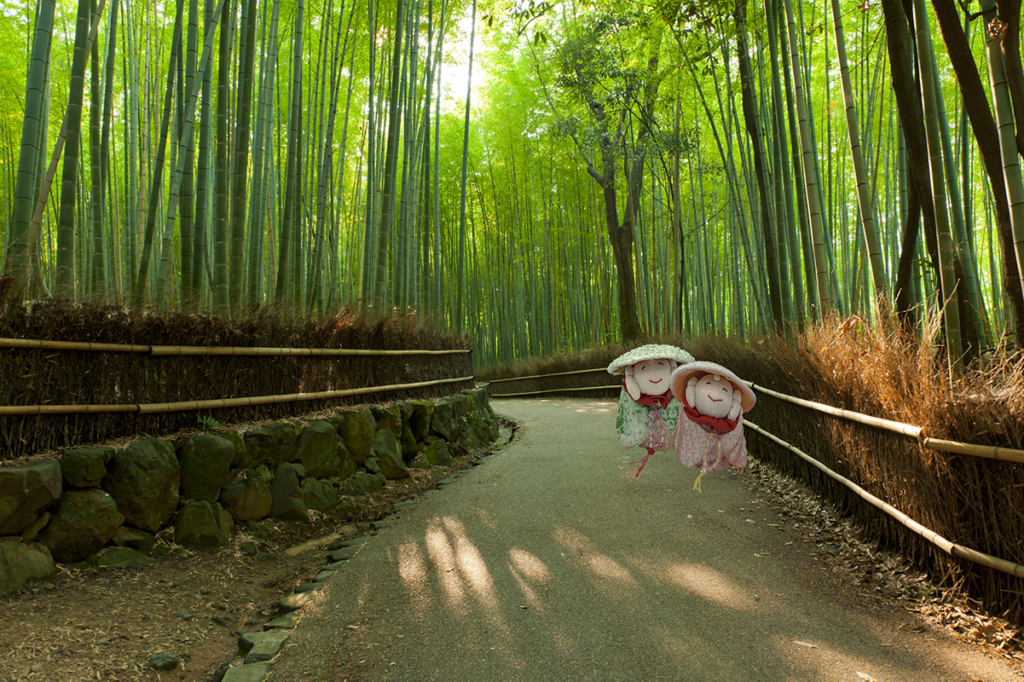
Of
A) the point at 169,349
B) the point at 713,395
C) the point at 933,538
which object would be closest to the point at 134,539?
the point at 169,349

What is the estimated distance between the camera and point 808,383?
9.48 ft

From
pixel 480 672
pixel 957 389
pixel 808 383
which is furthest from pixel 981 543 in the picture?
pixel 480 672

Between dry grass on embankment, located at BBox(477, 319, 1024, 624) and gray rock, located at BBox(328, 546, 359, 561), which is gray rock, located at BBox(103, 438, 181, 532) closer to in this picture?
gray rock, located at BBox(328, 546, 359, 561)

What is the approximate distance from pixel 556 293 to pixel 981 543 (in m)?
9.81

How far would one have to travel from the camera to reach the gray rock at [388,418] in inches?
162

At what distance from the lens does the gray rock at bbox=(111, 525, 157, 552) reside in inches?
91.1

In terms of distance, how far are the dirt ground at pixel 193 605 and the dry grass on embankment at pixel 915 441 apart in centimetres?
7

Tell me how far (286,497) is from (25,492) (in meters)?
1.15

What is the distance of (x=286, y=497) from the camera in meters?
3.04

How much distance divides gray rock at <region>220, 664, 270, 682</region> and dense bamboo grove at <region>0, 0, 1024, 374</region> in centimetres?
159

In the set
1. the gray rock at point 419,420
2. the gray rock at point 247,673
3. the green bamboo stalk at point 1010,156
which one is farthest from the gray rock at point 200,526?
the green bamboo stalk at point 1010,156

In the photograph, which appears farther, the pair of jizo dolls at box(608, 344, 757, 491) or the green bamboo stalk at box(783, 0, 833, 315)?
the green bamboo stalk at box(783, 0, 833, 315)

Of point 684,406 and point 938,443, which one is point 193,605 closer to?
point 684,406

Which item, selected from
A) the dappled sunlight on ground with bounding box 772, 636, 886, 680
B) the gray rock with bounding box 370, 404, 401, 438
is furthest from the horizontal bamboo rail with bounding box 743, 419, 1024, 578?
the gray rock with bounding box 370, 404, 401, 438
